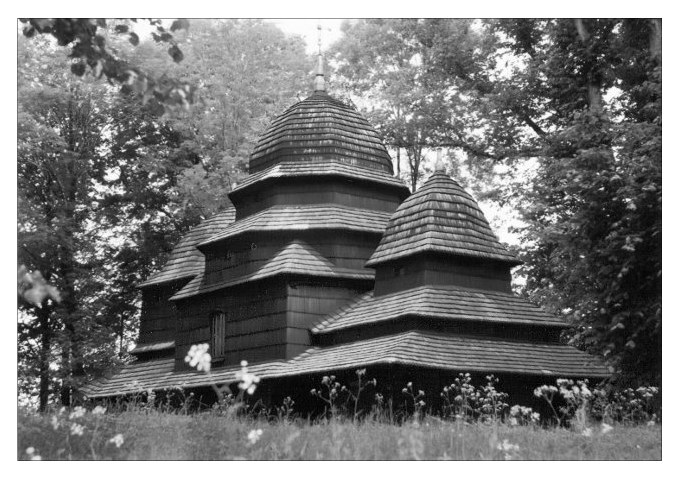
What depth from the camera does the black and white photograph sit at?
1232 centimetres

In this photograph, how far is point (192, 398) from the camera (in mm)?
21375

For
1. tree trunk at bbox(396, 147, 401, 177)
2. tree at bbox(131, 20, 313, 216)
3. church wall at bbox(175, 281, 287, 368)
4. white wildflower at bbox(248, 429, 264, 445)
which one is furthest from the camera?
tree trunk at bbox(396, 147, 401, 177)

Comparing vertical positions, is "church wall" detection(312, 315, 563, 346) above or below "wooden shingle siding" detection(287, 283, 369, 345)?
below

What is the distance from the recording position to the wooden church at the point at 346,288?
1894 centimetres

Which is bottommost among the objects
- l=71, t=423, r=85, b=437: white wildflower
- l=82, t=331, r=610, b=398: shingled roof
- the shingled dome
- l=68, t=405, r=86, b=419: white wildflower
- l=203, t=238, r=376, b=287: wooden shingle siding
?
l=71, t=423, r=85, b=437: white wildflower

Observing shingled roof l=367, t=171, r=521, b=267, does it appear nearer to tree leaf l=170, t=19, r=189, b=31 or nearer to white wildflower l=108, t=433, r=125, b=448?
white wildflower l=108, t=433, r=125, b=448

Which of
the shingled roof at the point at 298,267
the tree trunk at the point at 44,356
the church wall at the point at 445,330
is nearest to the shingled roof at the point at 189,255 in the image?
the shingled roof at the point at 298,267

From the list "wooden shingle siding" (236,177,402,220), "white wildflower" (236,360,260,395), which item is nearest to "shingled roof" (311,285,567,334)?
"wooden shingle siding" (236,177,402,220)

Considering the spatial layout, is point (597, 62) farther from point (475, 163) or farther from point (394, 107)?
point (394, 107)

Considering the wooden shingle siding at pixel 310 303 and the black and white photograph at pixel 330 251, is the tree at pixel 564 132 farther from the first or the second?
the wooden shingle siding at pixel 310 303

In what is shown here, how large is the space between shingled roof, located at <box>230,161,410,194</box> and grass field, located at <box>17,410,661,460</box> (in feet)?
36.9

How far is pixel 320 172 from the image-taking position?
75.9ft

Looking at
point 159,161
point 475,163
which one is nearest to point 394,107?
point 475,163

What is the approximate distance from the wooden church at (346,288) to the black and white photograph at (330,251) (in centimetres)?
7
